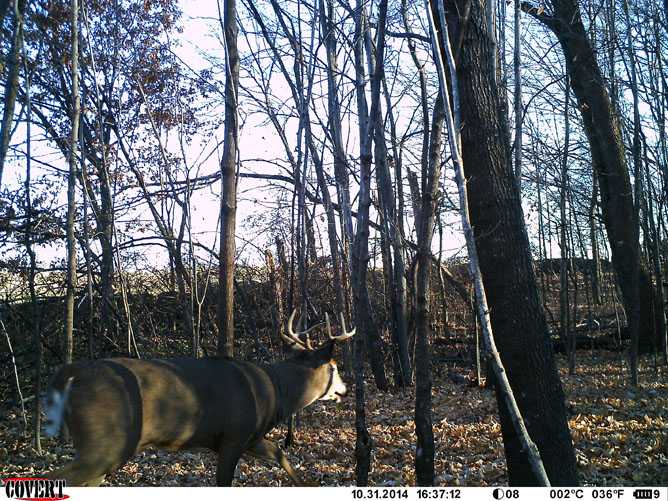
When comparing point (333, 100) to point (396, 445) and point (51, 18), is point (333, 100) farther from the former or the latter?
point (51, 18)

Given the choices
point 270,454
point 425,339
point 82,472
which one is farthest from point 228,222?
point 82,472

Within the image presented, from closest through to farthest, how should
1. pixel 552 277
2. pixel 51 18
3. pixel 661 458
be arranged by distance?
1. pixel 661 458
2. pixel 51 18
3. pixel 552 277

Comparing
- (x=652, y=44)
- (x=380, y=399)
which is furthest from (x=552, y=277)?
(x=380, y=399)

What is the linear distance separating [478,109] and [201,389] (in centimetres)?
364

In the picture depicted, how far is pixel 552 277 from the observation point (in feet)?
82.3

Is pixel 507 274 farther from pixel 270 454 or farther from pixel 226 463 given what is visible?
pixel 226 463

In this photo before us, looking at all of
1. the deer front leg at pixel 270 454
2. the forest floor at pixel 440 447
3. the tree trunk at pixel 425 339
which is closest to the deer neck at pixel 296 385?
the deer front leg at pixel 270 454

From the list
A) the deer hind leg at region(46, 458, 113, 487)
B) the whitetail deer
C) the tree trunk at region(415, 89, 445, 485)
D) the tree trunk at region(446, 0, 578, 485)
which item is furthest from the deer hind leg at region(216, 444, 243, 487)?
the tree trunk at region(446, 0, 578, 485)

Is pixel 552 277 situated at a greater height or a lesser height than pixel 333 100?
lesser

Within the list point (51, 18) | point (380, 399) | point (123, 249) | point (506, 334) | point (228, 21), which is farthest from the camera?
point (123, 249)

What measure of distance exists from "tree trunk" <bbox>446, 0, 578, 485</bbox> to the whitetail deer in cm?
240

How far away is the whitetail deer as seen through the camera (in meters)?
5.01

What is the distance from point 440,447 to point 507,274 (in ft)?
10.3

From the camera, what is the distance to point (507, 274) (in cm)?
509
